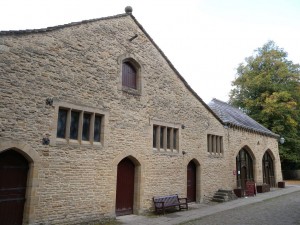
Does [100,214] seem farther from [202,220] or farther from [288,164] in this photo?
[288,164]

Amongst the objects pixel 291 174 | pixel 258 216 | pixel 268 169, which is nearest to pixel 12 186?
pixel 258 216

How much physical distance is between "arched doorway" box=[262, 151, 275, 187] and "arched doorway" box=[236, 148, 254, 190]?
3205 millimetres

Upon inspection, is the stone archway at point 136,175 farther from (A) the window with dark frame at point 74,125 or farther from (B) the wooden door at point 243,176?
(B) the wooden door at point 243,176

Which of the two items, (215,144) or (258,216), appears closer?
(258,216)

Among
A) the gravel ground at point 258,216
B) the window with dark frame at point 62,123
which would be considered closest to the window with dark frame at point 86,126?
the window with dark frame at point 62,123

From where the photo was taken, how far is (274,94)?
93.6 ft

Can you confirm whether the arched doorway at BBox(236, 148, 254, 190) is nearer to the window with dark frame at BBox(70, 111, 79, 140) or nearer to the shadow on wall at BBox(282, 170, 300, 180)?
the window with dark frame at BBox(70, 111, 79, 140)

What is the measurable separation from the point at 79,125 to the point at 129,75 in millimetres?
3664

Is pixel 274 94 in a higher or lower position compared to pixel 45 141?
higher

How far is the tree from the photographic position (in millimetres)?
28484

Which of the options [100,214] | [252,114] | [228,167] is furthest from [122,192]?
[252,114]

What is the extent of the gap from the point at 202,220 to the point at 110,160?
14.1 ft

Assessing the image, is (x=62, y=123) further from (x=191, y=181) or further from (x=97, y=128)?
(x=191, y=181)

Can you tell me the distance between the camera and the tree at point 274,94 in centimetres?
2848
